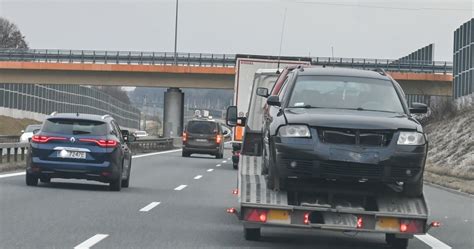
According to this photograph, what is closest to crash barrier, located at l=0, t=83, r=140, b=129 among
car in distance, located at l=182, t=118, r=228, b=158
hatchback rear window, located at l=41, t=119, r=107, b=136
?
car in distance, located at l=182, t=118, r=228, b=158

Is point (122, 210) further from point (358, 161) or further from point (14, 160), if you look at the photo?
point (14, 160)

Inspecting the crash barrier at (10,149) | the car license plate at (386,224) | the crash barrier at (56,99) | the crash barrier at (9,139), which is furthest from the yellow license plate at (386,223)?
the crash barrier at (56,99)

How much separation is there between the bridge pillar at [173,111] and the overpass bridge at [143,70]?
118 inches

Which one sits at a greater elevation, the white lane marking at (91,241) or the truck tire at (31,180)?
the white lane marking at (91,241)

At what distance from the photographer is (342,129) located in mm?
10156

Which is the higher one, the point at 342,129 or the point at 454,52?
the point at 454,52

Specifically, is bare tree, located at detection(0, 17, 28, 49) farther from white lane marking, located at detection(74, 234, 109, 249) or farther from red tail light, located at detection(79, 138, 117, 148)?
white lane marking, located at detection(74, 234, 109, 249)

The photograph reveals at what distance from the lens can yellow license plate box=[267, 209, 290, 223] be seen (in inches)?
400

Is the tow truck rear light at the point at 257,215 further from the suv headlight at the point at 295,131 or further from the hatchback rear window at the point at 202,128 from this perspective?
the hatchback rear window at the point at 202,128

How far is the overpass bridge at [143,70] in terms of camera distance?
67.3m

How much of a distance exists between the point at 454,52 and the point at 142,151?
18.9 meters

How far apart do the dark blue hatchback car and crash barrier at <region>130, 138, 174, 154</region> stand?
28.7 m

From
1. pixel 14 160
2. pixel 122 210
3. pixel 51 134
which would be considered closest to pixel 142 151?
pixel 14 160

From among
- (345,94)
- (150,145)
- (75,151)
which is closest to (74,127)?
(75,151)
